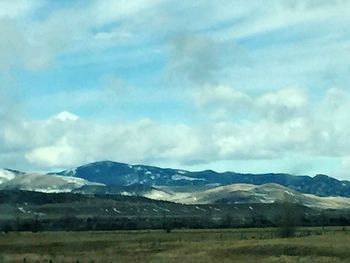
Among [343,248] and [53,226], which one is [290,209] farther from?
[53,226]

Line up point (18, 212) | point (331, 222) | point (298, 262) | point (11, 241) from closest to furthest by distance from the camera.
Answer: point (298, 262) < point (11, 241) < point (331, 222) < point (18, 212)

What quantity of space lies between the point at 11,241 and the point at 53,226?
185 feet

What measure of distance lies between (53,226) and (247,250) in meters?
85.3

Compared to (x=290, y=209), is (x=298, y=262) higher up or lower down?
lower down

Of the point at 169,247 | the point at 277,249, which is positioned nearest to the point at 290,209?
the point at 169,247

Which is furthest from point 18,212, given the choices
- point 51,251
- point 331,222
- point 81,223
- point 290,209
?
point 51,251

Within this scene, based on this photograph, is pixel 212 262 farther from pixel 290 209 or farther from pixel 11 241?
pixel 290 209

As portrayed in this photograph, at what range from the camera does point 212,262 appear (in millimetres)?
58031

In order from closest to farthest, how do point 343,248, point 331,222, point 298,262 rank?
point 298,262 → point 343,248 → point 331,222

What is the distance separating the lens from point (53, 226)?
146 m

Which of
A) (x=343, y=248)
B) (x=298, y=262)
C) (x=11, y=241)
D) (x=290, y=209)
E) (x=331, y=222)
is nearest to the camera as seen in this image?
(x=298, y=262)

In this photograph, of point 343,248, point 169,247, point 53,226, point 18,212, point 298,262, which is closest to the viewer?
point 298,262

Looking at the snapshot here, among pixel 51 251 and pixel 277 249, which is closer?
pixel 277 249

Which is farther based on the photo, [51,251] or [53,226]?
[53,226]
